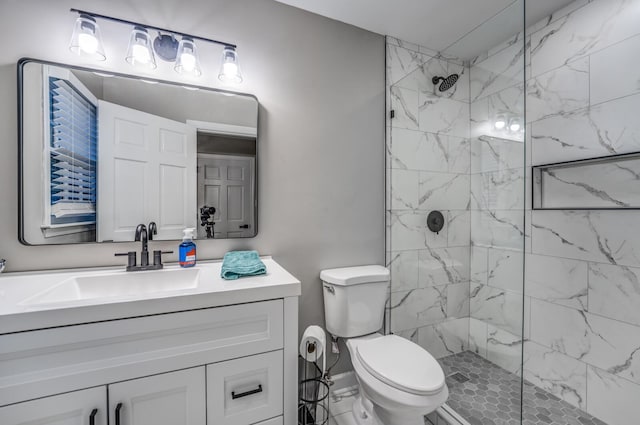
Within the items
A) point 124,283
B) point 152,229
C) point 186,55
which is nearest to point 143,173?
point 152,229

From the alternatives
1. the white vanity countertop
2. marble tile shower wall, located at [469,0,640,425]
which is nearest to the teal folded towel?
the white vanity countertop

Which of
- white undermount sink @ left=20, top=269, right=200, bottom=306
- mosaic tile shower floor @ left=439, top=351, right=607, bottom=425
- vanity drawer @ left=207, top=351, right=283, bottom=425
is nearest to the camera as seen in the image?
vanity drawer @ left=207, top=351, right=283, bottom=425

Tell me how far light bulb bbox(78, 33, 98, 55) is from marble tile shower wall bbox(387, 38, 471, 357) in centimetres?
160

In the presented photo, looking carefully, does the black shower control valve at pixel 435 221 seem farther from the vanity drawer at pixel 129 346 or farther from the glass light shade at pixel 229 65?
the glass light shade at pixel 229 65

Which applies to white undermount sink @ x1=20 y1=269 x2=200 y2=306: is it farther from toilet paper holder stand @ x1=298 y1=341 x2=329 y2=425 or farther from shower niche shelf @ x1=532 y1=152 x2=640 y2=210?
shower niche shelf @ x1=532 y1=152 x2=640 y2=210

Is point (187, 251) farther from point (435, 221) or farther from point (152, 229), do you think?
point (435, 221)

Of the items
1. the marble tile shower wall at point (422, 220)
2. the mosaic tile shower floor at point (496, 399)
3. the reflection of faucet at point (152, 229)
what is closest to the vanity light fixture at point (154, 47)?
the reflection of faucet at point (152, 229)

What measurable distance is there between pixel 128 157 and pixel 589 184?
2459mm

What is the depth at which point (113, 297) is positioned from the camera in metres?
0.85

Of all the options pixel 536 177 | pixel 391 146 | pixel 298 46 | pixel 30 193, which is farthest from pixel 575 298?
Result: pixel 30 193

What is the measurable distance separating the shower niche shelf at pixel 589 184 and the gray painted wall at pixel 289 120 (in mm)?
1038

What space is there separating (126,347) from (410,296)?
63.0 inches

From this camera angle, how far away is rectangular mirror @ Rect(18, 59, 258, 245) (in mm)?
1132

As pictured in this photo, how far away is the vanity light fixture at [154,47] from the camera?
115 centimetres
